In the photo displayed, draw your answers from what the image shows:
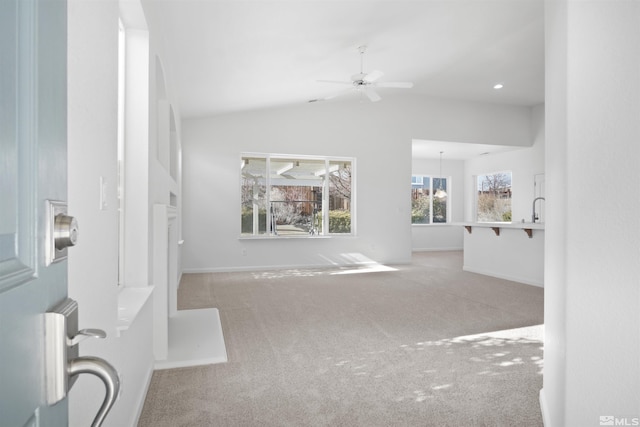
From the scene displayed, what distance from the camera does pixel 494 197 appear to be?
9.90m

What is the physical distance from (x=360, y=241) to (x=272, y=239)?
1689mm

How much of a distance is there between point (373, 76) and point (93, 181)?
3.73 meters

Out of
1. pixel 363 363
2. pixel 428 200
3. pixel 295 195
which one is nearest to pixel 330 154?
pixel 295 195

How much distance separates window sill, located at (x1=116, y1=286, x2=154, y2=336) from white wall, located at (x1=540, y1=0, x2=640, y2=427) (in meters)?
1.79

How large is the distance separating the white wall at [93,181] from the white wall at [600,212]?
1.71 metres

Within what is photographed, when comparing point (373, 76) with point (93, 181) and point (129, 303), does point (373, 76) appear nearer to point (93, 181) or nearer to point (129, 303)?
point (129, 303)

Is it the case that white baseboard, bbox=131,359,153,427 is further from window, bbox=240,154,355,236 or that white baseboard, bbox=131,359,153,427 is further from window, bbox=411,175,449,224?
window, bbox=411,175,449,224

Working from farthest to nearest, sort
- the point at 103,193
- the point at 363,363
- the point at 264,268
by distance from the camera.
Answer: the point at 264,268
the point at 363,363
the point at 103,193

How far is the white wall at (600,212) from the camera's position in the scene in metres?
1.37

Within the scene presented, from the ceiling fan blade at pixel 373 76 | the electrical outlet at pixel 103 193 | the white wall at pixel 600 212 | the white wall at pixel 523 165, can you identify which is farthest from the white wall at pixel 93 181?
the white wall at pixel 523 165

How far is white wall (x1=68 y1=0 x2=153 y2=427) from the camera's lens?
42.1 inches

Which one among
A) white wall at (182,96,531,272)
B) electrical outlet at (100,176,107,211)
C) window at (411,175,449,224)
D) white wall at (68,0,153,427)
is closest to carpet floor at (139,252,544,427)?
white wall at (68,0,153,427)

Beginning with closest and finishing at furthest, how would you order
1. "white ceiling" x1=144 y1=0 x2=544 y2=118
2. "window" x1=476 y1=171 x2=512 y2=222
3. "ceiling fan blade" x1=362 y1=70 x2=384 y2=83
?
1. "white ceiling" x1=144 y1=0 x2=544 y2=118
2. "ceiling fan blade" x1=362 y1=70 x2=384 y2=83
3. "window" x1=476 y1=171 x2=512 y2=222

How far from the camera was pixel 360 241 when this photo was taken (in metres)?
7.26
